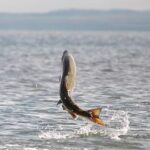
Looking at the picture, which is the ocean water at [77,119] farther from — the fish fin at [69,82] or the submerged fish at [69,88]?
the fish fin at [69,82]

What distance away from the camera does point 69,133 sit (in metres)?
27.7

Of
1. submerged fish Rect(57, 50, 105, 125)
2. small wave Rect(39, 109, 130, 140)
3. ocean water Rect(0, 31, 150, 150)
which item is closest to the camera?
A: submerged fish Rect(57, 50, 105, 125)

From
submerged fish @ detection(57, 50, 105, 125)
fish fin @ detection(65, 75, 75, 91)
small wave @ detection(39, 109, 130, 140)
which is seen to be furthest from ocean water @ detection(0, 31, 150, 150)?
fish fin @ detection(65, 75, 75, 91)

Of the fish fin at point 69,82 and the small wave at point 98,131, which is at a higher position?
the fish fin at point 69,82

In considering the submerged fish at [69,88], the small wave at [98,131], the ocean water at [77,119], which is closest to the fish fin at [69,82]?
the submerged fish at [69,88]

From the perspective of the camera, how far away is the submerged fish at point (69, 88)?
2059 cm

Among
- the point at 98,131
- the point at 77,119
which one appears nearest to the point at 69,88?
the point at 98,131

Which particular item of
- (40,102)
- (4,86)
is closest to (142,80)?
(4,86)

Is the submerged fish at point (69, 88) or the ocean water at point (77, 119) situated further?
the ocean water at point (77, 119)

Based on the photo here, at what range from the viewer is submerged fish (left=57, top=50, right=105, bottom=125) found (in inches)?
811

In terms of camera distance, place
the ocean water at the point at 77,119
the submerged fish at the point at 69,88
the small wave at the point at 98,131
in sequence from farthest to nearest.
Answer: the small wave at the point at 98,131 < the ocean water at the point at 77,119 < the submerged fish at the point at 69,88

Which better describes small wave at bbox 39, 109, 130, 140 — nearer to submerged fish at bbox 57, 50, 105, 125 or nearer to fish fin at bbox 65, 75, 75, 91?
submerged fish at bbox 57, 50, 105, 125

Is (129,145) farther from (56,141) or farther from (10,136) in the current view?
(10,136)

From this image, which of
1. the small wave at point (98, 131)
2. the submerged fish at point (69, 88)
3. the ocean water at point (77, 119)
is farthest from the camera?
the small wave at point (98, 131)
